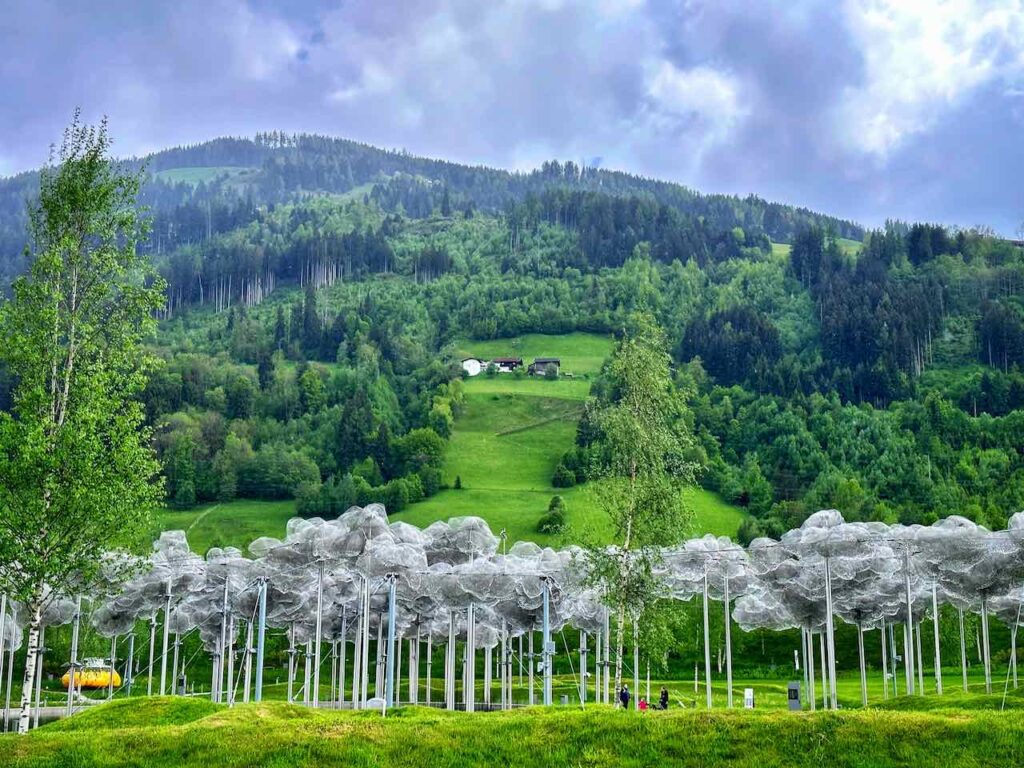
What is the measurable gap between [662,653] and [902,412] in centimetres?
15269

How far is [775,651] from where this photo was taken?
9938cm

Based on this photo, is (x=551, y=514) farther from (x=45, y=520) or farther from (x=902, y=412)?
(x=45, y=520)

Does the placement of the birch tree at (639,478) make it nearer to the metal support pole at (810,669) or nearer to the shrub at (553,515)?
the metal support pole at (810,669)

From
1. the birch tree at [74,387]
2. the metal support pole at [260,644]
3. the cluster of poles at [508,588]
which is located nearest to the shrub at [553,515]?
the cluster of poles at [508,588]

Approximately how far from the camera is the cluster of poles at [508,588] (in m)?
48.6

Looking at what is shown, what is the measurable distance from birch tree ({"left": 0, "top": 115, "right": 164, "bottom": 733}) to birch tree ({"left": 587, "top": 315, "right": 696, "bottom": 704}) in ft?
62.4

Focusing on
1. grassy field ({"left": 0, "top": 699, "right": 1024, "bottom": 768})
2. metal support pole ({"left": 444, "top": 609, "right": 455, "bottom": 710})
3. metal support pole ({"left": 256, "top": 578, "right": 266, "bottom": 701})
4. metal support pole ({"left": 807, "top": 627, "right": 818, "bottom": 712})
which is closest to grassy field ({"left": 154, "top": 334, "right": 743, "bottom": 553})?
metal support pole ({"left": 807, "top": 627, "right": 818, "bottom": 712})

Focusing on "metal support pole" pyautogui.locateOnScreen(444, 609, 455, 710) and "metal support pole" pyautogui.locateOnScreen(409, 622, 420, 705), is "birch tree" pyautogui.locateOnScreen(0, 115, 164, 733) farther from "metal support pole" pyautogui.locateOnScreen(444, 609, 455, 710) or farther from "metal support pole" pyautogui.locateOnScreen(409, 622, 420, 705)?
"metal support pole" pyautogui.locateOnScreen(409, 622, 420, 705)

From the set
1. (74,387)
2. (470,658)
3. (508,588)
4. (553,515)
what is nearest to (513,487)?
(553,515)

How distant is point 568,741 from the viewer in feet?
94.6

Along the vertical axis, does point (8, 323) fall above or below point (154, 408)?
below

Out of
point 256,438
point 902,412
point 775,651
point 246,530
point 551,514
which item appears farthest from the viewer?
point 256,438

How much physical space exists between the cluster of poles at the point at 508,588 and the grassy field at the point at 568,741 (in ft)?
49.5

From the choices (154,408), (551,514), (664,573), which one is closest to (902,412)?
(551,514)
